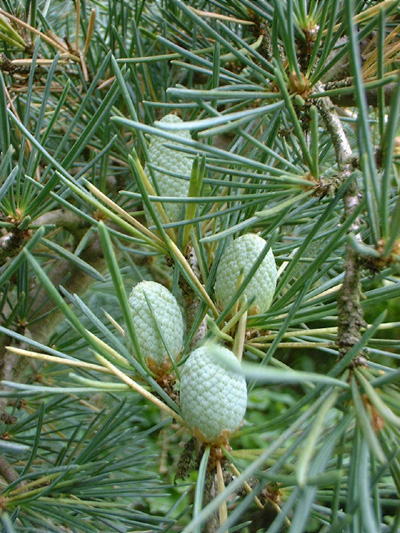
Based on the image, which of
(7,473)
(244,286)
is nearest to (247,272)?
(244,286)

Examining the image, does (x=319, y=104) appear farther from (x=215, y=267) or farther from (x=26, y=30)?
(x=26, y=30)

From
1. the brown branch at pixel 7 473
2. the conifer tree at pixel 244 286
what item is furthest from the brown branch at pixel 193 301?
the brown branch at pixel 7 473

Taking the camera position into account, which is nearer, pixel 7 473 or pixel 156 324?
pixel 156 324

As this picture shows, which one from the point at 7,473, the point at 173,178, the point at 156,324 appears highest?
the point at 173,178

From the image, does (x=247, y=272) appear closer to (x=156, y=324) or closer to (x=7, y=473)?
(x=156, y=324)

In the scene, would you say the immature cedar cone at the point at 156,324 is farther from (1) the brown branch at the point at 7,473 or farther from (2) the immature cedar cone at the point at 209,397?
(1) the brown branch at the point at 7,473
